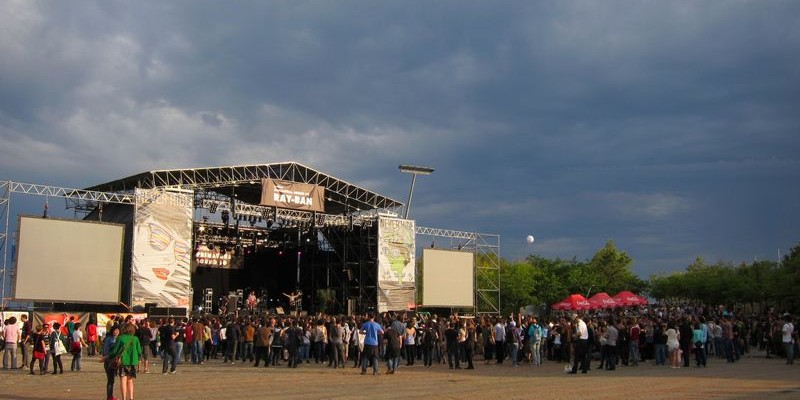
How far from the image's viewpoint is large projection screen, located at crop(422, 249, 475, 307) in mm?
36531

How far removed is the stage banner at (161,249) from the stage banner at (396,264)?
969 cm

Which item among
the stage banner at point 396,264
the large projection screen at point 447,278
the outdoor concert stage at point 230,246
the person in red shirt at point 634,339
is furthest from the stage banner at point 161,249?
the person in red shirt at point 634,339

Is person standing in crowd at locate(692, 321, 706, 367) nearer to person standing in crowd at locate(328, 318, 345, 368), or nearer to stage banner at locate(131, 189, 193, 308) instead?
person standing in crowd at locate(328, 318, 345, 368)

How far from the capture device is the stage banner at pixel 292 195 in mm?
32094

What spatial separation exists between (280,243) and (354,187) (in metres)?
5.92

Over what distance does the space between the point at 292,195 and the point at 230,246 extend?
7.45m

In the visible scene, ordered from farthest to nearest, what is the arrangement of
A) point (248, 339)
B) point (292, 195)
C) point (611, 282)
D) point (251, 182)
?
point (611, 282)
point (292, 195)
point (251, 182)
point (248, 339)

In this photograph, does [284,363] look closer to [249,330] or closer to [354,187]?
[249,330]

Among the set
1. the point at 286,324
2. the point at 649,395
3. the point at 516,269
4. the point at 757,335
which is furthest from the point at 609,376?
the point at 516,269

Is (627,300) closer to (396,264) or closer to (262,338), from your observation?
(396,264)

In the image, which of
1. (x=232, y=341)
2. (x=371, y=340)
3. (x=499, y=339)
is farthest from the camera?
(x=232, y=341)

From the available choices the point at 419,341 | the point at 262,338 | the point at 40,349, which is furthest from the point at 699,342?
the point at 40,349

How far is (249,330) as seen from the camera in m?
20.1

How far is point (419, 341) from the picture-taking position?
2094 cm
